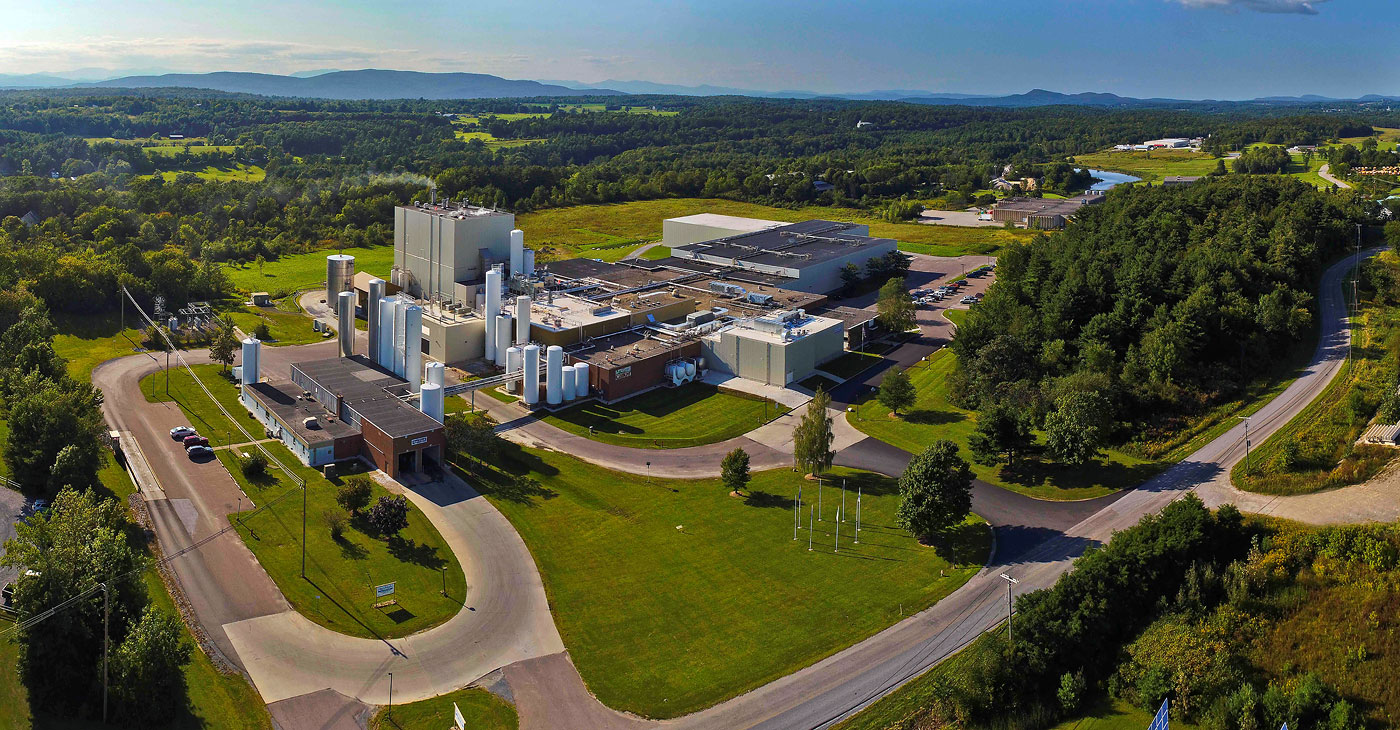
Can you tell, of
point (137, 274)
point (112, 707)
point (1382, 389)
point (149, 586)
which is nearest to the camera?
point (112, 707)

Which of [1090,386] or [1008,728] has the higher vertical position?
[1090,386]

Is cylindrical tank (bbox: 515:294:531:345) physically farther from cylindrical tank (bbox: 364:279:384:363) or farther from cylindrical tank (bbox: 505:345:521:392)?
cylindrical tank (bbox: 364:279:384:363)

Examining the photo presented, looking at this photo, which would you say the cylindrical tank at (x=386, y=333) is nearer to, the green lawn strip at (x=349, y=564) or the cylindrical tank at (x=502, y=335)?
the cylindrical tank at (x=502, y=335)

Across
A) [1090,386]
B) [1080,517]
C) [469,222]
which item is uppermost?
[469,222]

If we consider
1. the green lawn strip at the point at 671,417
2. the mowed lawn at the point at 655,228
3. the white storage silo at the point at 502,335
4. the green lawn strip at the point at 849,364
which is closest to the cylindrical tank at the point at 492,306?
the white storage silo at the point at 502,335

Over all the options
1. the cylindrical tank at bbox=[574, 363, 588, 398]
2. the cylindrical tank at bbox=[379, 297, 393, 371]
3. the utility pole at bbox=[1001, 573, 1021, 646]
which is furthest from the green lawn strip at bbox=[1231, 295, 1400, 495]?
the cylindrical tank at bbox=[379, 297, 393, 371]

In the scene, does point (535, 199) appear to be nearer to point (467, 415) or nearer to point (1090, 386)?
point (467, 415)

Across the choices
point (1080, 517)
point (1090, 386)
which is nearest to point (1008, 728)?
point (1080, 517)
